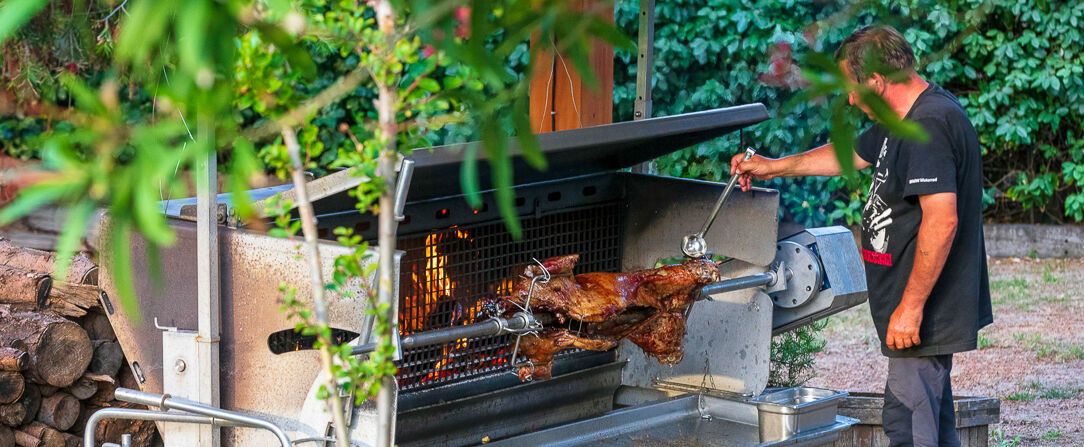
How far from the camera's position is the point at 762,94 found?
24.9 ft

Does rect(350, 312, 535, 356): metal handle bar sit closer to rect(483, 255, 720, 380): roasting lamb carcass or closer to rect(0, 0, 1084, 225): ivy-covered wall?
rect(483, 255, 720, 380): roasting lamb carcass

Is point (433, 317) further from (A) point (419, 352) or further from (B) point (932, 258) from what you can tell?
(B) point (932, 258)

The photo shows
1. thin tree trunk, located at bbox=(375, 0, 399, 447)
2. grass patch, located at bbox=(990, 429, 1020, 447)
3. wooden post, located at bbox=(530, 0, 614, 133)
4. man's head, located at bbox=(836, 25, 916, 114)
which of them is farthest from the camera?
grass patch, located at bbox=(990, 429, 1020, 447)

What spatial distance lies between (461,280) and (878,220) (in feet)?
4.09

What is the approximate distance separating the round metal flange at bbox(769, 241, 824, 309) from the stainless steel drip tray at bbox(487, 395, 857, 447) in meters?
0.37

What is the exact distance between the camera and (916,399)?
10.4ft

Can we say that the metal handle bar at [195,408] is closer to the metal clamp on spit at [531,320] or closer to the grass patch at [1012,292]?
the metal clamp on spit at [531,320]

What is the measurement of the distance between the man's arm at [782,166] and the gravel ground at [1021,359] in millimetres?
1933

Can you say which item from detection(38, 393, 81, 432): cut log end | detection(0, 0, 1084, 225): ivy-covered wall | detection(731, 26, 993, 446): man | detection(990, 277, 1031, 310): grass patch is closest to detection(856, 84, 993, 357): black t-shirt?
detection(731, 26, 993, 446): man

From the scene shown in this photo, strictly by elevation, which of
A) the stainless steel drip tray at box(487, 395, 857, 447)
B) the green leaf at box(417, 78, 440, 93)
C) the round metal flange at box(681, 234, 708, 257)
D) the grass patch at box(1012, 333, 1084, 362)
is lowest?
the grass patch at box(1012, 333, 1084, 362)

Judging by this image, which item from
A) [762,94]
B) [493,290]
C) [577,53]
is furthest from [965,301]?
[762,94]

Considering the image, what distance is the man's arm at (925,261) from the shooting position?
2984 mm

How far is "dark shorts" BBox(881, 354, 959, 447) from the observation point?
3.15 m

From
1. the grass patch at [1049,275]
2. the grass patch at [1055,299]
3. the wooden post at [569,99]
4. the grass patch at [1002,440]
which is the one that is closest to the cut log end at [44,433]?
the wooden post at [569,99]
